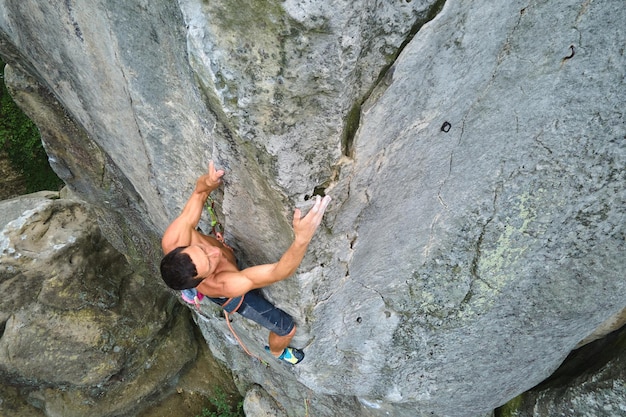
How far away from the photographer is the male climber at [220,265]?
1905mm

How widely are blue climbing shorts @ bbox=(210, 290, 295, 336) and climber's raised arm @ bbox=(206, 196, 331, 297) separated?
28cm

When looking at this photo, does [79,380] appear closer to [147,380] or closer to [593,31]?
[147,380]

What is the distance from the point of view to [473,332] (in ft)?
8.54

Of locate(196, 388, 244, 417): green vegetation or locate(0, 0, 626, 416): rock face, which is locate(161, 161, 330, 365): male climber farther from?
locate(196, 388, 244, 417): green vegetation

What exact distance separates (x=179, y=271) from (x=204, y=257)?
0.42ft

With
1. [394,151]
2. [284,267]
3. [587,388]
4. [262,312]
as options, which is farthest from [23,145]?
[587,388]

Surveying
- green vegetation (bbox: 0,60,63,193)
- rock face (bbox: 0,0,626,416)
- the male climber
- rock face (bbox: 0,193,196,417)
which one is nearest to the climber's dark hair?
the male climber

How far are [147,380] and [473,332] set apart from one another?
3.97 metres

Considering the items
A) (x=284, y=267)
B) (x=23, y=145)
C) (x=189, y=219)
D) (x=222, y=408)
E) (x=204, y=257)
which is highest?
(x=23, y=145)

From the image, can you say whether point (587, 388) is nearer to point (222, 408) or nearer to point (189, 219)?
point (189, 219)

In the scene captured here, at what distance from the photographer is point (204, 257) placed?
2.03 metres

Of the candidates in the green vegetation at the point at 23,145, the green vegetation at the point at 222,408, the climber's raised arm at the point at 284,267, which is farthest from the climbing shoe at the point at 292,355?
the green vegetation at the point at 23,145

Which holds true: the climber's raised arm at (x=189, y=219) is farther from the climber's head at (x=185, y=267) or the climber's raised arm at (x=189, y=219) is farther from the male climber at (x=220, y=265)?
the climber's head at (x=185, y=267)

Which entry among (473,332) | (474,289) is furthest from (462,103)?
(473,332)
